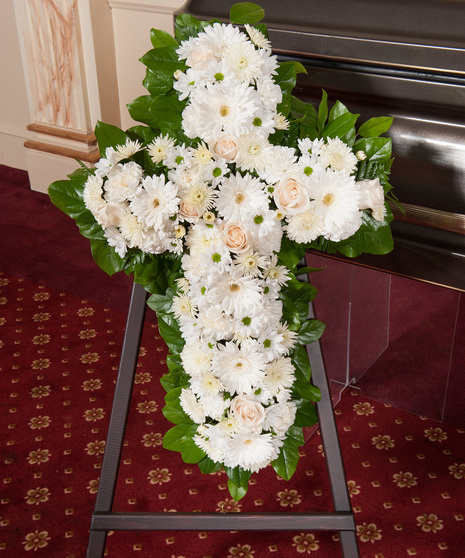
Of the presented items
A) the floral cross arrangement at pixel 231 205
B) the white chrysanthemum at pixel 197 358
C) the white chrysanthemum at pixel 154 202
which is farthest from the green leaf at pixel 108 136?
the white chrysanthemum at pixel 197 358

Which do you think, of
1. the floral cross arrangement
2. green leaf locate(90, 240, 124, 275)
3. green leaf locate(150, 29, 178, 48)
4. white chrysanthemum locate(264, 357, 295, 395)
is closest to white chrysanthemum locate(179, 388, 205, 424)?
the floral cross arrangement

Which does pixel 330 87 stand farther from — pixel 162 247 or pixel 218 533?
pixel 218 533

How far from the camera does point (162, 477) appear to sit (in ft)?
6.64

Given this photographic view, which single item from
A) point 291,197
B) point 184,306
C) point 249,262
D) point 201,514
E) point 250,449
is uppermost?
point 291,197

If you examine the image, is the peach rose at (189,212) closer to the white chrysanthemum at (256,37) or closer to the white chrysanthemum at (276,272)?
the white chrysanthemum at (276,272)

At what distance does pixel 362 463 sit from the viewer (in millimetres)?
2055

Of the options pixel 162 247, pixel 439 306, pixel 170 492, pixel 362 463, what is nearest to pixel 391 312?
pixel 439 306

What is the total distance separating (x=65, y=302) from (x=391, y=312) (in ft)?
4.19

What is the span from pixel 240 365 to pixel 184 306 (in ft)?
0.46

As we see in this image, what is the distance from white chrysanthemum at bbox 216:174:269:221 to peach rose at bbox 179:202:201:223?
3 centimetres

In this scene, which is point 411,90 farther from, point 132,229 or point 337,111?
point 132,229

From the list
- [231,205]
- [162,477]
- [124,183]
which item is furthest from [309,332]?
[162,477]

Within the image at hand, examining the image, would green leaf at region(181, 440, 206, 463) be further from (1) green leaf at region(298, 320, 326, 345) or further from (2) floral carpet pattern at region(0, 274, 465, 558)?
(2) floral carpet pattern at region(0, 274, 465, 558)

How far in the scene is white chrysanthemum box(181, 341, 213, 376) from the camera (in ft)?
3.97
